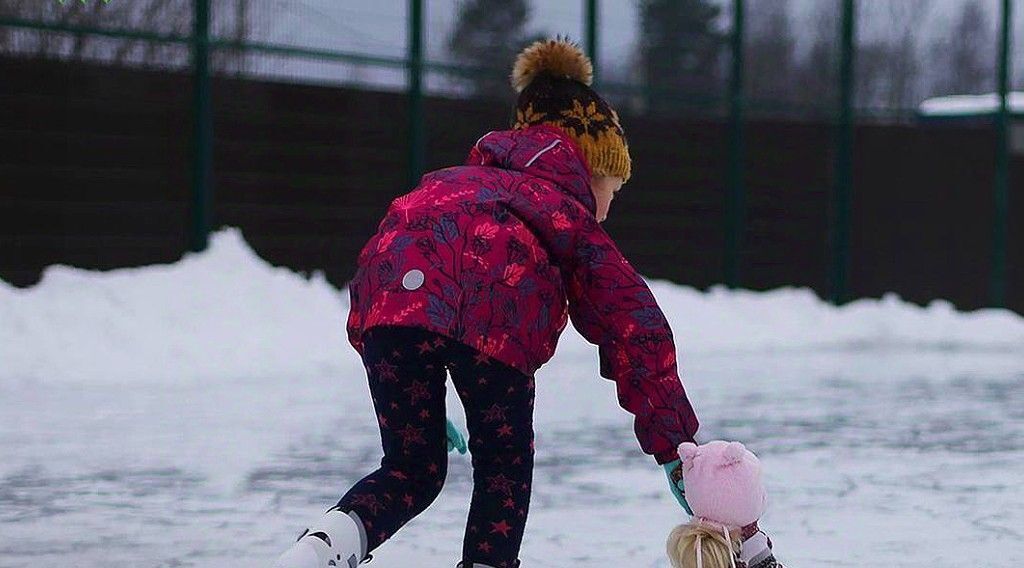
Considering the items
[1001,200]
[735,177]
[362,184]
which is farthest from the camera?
[1001,200]

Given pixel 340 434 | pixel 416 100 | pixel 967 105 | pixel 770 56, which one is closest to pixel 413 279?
pixel 340 434

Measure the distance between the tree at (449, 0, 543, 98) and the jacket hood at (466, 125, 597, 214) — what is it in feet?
28.3

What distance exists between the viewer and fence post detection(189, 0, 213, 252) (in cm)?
1030

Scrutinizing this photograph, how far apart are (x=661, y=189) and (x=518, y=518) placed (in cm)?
1059

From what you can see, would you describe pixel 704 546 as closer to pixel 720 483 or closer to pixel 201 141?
pixel 720 483

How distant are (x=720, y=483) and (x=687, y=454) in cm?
8

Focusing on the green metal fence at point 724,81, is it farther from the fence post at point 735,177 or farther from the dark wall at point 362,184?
the dark wall at point 362,184

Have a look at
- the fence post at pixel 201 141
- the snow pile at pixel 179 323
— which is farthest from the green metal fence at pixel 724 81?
the snow pile at pixel 179 323

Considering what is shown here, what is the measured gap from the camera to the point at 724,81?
45.2ft

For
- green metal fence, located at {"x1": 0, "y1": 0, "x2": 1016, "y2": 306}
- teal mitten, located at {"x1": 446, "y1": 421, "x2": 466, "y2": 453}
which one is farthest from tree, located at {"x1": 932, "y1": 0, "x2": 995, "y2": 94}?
teal mitten, located at {"x1": 446, "y1": 421, "x2": 466, "y2": 453}

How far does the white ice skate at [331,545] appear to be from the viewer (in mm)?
2734

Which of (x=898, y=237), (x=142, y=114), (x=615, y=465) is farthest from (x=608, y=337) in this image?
(x=898, y=237)

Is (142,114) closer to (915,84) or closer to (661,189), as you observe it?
(661,189)

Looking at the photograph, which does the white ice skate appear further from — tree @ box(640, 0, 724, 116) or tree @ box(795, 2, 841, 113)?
tree @ box(795, 2, 841, 113)
